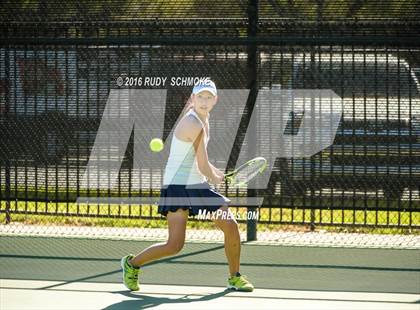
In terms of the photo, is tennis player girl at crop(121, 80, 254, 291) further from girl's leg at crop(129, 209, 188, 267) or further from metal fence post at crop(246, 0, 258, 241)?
metal fence post at crop(246, 0, 258, 241)

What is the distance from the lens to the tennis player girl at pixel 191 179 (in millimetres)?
7500

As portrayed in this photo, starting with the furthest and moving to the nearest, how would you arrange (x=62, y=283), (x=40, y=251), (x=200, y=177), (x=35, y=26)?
(x=35, y=26), (x=40, y=251), (x=62, y=283), (x=200, y=177)

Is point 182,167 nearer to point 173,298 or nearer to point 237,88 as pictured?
point 173,298

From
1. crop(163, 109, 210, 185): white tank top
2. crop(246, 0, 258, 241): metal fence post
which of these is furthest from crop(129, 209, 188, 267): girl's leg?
crop(246, 0, 258, 241): metal fence post

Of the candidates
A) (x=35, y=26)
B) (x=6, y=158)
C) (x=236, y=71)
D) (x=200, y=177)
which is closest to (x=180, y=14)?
(x=236, y=71)

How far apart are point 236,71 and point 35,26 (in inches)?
94.0

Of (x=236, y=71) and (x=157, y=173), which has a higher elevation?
(x=236, y=71)

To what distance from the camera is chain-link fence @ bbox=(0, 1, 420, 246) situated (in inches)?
409

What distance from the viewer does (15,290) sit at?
7859mm

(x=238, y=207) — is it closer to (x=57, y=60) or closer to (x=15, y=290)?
(x=57, y=60)

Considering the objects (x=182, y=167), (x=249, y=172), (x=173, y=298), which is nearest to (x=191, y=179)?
(x=182, y=167)

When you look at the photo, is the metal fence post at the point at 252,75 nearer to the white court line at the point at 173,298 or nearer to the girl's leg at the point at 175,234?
the white court line at the point at 173,298

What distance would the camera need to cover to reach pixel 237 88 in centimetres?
1066

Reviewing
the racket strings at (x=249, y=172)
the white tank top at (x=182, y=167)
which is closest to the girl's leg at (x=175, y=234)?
the white tank top at (x=182, y=167)
